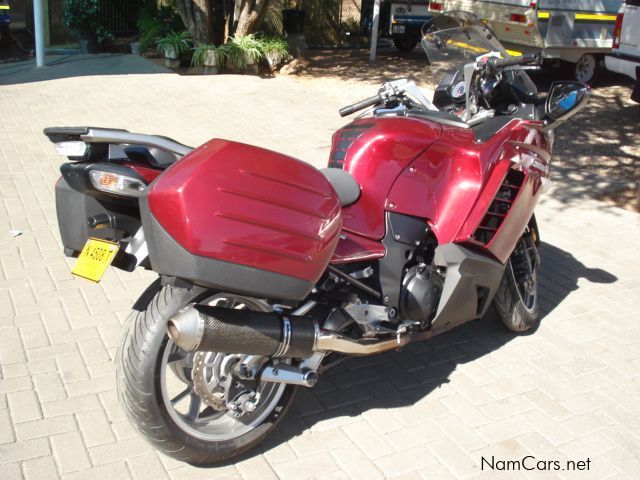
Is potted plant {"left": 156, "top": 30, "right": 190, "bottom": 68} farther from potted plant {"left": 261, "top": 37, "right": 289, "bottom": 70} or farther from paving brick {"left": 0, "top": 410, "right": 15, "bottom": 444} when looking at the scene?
paving brick {"left": 0, "top": 410, "right": 15, "bottom": 444}

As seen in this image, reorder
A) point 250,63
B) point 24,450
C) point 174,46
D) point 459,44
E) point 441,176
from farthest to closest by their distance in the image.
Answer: point 174,46 < point 250,63 < point 459,44 < point 441,176 < point 24,450

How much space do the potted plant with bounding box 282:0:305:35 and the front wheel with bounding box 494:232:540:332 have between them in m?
10.6

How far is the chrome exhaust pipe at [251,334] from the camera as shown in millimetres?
2873

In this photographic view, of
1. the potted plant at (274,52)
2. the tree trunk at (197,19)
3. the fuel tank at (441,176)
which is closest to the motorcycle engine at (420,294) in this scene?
the fuel tank at (441,176)

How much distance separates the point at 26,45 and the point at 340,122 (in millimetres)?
9005

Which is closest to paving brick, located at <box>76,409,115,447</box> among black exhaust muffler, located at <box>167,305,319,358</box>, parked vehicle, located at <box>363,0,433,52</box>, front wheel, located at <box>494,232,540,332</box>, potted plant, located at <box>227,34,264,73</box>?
black exhaust muffler, located at <box>167,305,319,358</box>

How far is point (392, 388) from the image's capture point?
4152mm

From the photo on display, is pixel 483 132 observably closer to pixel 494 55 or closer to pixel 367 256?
pixel 494 55

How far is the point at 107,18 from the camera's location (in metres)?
16.2

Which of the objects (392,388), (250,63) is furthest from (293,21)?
(392,388)

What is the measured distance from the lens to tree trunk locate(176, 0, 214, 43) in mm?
13352

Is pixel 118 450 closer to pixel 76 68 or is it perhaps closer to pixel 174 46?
pixel 76 68

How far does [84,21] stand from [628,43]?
31.5ft

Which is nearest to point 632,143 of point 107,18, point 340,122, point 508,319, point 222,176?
point 340,122
